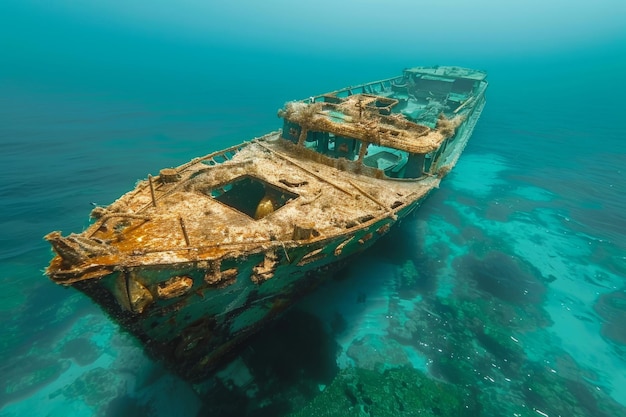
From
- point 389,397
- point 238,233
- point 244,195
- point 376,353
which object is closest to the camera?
point 238,233

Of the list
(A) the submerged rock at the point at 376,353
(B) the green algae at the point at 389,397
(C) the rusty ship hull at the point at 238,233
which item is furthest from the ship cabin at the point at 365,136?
(B) the green algae at the point at 389,397

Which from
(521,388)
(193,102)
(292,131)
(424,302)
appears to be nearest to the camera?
(521,388)

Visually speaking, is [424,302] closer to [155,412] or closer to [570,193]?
[155,412]

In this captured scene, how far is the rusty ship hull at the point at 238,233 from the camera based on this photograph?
471 cm

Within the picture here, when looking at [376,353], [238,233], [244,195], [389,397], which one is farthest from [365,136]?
[389,397]

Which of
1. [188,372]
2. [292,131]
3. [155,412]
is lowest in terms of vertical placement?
[155,412]

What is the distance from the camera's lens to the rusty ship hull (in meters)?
4.71

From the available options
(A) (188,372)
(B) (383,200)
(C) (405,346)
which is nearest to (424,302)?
(C) (405,346)

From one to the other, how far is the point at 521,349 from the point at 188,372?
33.3ft

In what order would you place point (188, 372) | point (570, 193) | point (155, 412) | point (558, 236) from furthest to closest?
point (570, 193) → point (558, 236) → point (155, 412) → point (188, 372)

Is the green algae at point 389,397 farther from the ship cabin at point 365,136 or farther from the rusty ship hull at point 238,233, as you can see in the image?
the ship cabin at point 365,136

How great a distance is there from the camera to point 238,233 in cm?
638

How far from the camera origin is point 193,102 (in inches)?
1649

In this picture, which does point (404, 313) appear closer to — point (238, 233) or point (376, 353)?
point (376, 353)
